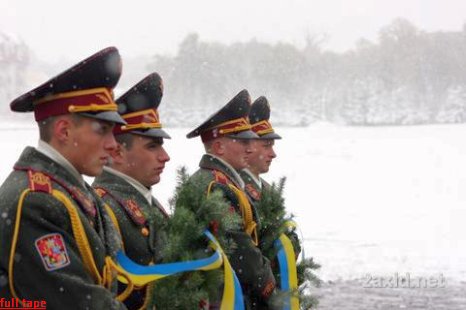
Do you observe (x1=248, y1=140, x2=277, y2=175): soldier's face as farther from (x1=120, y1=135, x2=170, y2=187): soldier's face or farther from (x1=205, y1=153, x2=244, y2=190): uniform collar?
(x1=120, y1=135, x2=170, y2=187): soldier's face

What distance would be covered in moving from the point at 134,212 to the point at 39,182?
0.94m

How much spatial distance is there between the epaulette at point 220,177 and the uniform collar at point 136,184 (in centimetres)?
81

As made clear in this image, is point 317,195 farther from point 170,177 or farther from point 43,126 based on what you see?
point 43,126

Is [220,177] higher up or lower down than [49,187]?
lower down

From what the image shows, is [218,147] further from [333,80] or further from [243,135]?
[333,80]

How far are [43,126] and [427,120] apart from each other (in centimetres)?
3901

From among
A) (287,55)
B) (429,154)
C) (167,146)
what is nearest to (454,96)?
(287,55)

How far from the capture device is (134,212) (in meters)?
3.24

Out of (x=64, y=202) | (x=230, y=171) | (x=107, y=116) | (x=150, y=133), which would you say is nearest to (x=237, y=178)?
(x=230, y=171)

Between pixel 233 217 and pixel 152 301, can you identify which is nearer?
pixel 152 301

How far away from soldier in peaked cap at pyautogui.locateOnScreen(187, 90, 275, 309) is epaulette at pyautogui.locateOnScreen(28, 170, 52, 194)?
3.17 ft

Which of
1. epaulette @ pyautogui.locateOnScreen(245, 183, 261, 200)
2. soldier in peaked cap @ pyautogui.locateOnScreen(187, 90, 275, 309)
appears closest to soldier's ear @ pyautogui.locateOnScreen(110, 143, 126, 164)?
soldier in peaked cap @ pyautogui.locateOnScreen(187, 90, 275, 309)

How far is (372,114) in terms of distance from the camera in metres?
40.2

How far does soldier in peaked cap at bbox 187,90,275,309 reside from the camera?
12.7 ft
